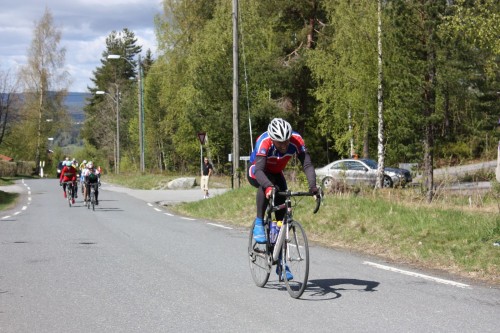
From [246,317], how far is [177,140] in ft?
162

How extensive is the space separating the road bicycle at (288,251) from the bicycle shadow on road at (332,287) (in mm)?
243

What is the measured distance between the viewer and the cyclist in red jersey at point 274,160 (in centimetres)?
655

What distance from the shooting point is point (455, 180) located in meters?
16.0

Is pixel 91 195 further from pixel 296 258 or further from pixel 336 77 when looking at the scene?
pixel 336 77

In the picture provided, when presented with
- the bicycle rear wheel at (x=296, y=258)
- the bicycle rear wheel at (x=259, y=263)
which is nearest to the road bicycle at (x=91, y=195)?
the bicycle rear wheel at (x=259, y=263)

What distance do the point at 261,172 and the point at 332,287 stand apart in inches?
63.7

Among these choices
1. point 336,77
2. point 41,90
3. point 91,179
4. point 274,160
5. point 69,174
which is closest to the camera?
point 274,160

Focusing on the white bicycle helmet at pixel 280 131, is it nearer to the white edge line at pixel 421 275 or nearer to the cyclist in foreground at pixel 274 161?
the cyclist in foreground at pixel 274 161

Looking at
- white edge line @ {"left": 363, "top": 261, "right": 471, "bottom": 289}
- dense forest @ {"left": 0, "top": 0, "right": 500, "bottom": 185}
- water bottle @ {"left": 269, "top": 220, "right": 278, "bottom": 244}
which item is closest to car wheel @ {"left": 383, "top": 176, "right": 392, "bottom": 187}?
dense forest @ {"left": 0, "top": 0, "right": 500, "bottom": 185}

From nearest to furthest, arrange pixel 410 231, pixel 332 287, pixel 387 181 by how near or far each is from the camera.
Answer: pixel 332 287 < pixel 410 231 < pixel 387 181

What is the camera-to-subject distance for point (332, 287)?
7242 mm

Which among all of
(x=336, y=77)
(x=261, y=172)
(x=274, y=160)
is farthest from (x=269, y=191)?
(x=336, y=77)

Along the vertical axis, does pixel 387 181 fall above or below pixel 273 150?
below

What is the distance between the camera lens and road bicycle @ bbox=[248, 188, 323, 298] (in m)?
6.55
